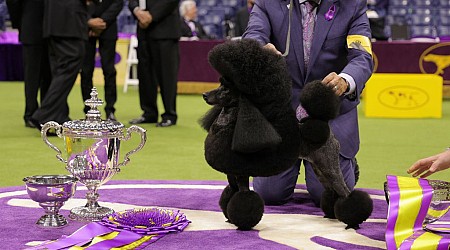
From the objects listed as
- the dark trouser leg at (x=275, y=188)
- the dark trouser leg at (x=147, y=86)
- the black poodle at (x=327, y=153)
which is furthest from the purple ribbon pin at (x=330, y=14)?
the dark trouser leg at (x=147, y=86)

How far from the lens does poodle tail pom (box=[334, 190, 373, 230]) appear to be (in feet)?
8.96

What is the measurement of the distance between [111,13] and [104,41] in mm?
256

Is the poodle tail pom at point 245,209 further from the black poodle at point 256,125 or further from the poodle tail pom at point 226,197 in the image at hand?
the poodle tail pom at point 226,197

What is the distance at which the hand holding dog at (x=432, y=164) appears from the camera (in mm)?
2621

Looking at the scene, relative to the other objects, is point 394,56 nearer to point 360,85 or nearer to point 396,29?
point 396,29

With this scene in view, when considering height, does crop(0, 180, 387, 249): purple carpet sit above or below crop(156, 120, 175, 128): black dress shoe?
above

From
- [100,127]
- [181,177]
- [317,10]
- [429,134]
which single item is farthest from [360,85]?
[429,134]

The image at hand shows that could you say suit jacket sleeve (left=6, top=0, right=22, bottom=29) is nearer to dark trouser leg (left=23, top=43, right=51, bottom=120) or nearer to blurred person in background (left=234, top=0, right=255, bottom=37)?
dark trouser leg (left=23, top=43, right=51, bottom=120)

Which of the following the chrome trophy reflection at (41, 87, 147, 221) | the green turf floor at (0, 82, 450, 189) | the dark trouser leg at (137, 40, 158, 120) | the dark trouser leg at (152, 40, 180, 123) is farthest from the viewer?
the dark trouser leg at (137, 40, 158, 120)

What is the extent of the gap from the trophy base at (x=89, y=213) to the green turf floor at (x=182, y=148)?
38.6 inches

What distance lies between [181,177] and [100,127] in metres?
1.18

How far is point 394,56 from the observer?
9016mm

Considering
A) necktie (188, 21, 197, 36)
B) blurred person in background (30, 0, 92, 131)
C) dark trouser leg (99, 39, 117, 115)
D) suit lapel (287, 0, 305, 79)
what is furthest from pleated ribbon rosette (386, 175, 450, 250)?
necktie (188, 21, 197, 36)

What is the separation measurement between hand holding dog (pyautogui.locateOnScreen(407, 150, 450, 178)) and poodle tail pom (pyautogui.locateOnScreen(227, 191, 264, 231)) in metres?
0.58
